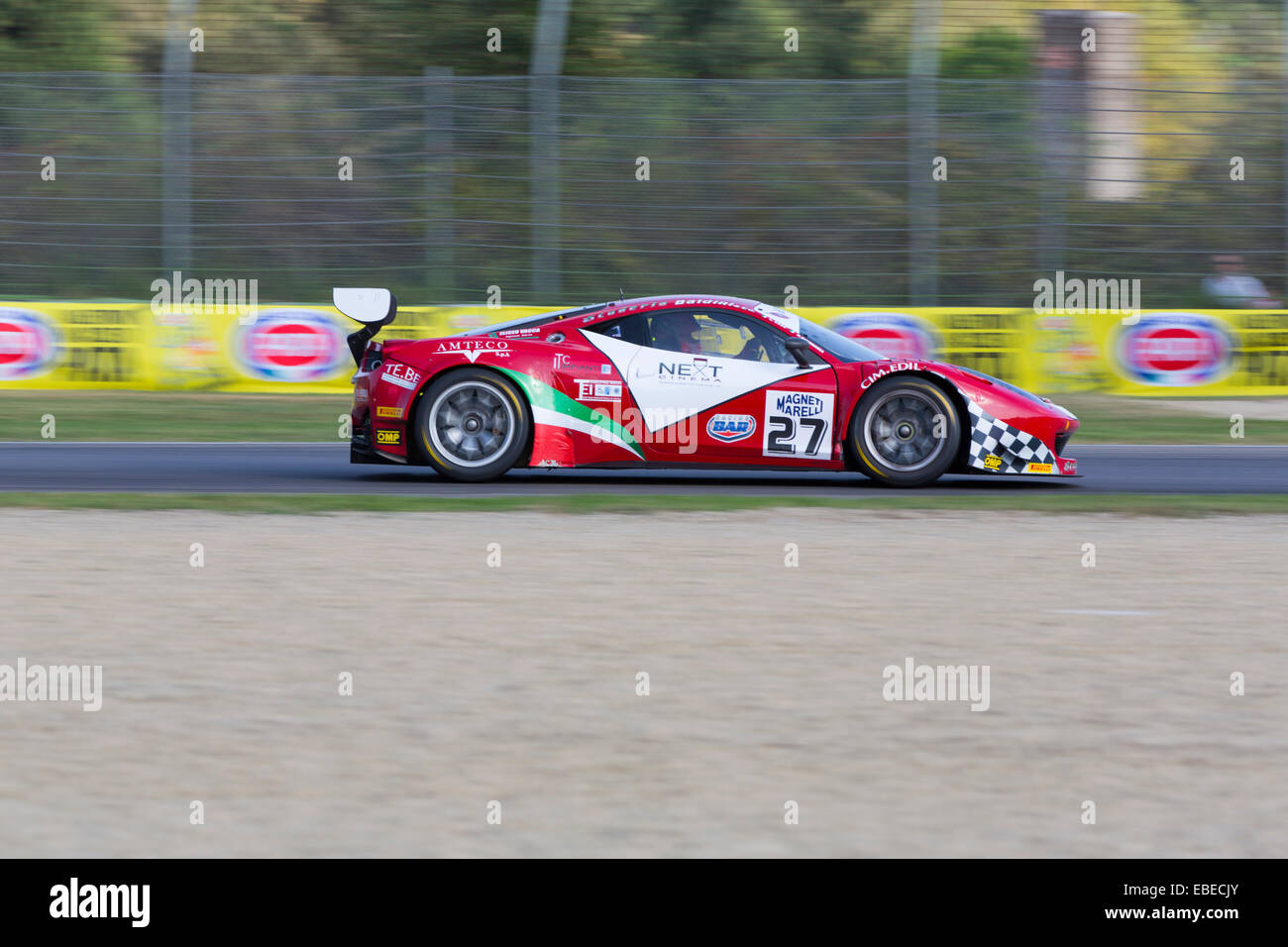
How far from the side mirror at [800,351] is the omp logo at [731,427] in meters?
0.43

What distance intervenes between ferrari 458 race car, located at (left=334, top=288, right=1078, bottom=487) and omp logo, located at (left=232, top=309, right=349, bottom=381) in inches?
257

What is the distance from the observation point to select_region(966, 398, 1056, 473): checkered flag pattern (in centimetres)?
929

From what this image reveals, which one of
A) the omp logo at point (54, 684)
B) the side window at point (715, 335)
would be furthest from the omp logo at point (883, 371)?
the omp logo at point (54, 684)

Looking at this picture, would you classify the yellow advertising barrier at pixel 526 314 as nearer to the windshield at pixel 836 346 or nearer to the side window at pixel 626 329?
the windshield at pixel 836 346

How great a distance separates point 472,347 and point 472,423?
48cm

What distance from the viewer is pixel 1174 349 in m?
16.4

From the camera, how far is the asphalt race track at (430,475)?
977cm

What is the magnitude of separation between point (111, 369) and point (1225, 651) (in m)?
13.1

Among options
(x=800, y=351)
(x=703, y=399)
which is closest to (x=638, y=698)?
(x=703, y=399)

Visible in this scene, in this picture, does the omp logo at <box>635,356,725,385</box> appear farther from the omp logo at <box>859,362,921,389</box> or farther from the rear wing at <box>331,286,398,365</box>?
the rear wing at <box>331,286,398,365</box>

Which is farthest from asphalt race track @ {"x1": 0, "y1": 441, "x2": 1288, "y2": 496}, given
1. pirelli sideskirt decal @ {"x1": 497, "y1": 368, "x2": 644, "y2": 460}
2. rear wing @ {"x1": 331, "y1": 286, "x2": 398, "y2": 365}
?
rear wing @ {"x1": 331, "y1": 286, "x2": 398, "y2": 365}

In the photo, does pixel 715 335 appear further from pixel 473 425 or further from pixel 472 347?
pixel 473 425

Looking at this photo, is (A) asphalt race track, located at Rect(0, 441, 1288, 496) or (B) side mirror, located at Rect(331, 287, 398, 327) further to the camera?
(A) asphalt race track, located at Rect(0, 441, 1288, 496)

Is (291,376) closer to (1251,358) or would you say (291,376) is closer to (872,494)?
(872,494)
